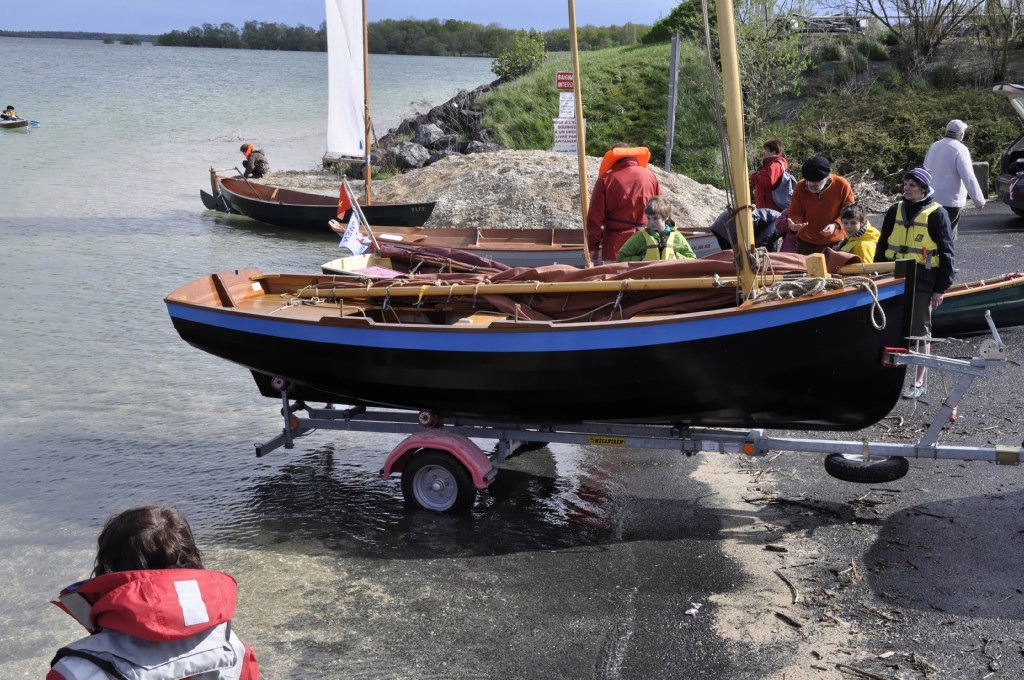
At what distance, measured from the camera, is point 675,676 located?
458cm

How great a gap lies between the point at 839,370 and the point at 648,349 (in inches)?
43.5

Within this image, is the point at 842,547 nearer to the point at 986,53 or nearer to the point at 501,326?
the point at 501,326

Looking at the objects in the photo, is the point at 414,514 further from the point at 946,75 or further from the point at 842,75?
the point at 842,75

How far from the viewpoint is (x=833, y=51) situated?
29.4 m

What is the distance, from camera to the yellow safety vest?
24.1 feet

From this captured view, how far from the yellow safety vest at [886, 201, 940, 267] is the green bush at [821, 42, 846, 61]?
23641 millimetres

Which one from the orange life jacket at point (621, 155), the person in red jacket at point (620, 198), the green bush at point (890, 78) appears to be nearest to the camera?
the person in red jacket at point (620, 198)

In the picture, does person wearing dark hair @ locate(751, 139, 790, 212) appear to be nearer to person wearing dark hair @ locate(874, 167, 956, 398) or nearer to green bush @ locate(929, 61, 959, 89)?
person wearing dark hair @ locate(874, 167, 956, 398)

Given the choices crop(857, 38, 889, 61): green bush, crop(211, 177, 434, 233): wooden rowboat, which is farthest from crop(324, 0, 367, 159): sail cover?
crop(857, 38, 889, 61): green bush

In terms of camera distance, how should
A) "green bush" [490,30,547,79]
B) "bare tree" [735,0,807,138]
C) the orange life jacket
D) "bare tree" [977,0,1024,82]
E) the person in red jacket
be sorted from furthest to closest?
"green bush" [490,30,547,79]
"bare tree" [977,0,1024,82]
"bare tree" [735,0,807,138]
the orange life jacket
the person in red jacket

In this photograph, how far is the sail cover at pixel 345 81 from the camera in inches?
582

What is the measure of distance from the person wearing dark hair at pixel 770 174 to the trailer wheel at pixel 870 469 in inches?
222

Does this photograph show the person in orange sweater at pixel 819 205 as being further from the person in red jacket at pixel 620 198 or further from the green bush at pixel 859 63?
the green bush at pixel 859 63

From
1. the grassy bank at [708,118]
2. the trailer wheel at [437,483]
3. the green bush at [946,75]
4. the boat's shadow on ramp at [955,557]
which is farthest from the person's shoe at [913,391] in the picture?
the green bush at [946,75]
